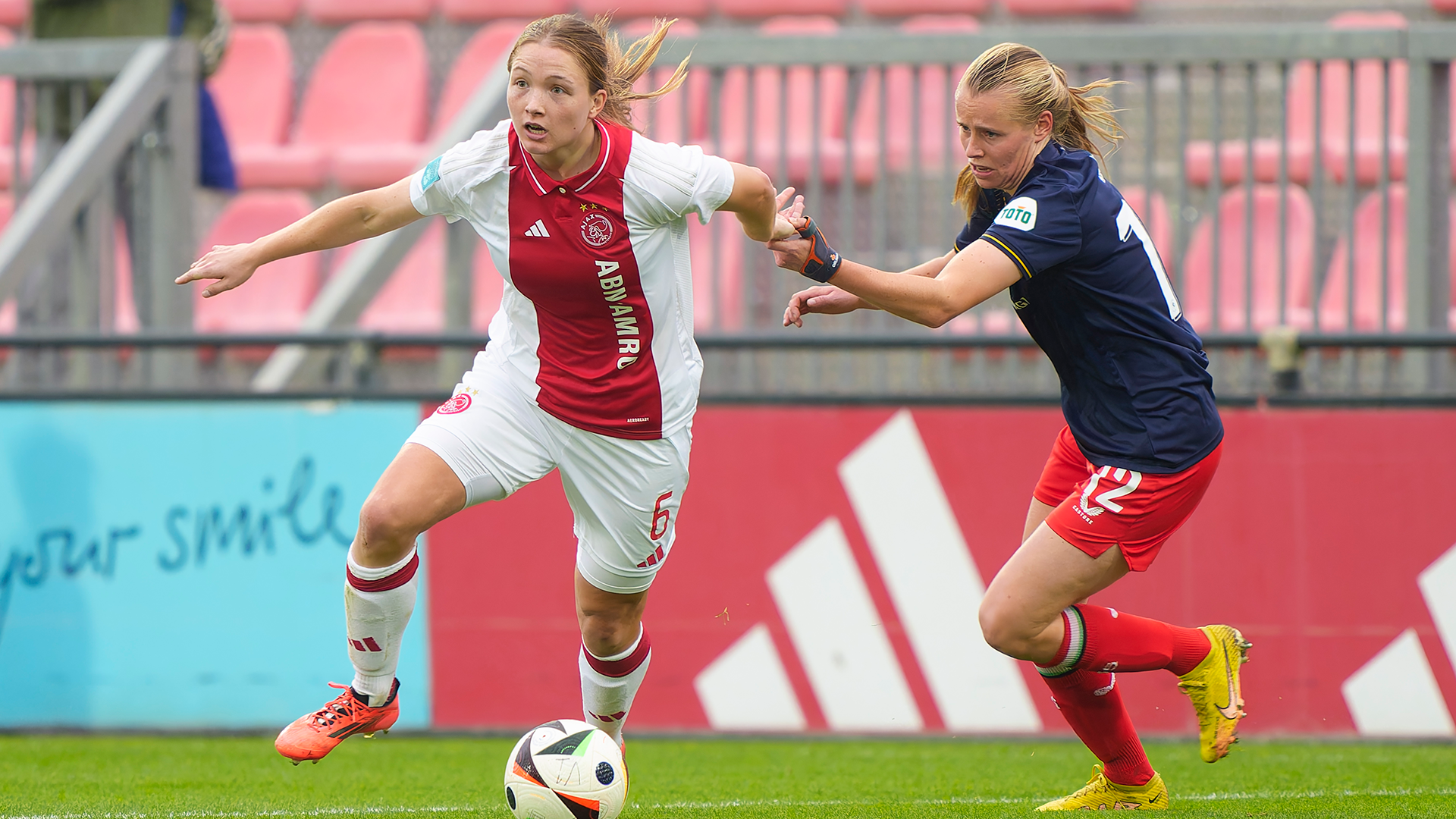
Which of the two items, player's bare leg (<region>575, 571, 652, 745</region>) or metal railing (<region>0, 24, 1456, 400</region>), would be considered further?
metal railing (<region>0, 24, 1456, 400</region>)

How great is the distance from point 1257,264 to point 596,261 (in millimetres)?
5281

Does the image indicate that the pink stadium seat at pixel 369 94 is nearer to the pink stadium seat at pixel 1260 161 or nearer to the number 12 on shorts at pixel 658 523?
the pink stadium seat at pixel 1260 161

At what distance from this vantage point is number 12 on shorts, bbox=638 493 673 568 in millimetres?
4340

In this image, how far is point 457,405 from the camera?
4.30 m

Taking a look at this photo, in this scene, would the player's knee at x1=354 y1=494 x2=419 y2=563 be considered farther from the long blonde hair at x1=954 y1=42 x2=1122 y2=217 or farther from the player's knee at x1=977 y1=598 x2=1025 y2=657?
the long blonde hair at x1=954 y1=42 x2=1122 y2=217

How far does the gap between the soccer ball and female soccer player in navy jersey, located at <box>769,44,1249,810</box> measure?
1019 mm

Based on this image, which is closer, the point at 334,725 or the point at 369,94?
the point at 334,725

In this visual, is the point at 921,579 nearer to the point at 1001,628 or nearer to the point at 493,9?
the point at 1001,628

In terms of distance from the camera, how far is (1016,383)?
6648 mm

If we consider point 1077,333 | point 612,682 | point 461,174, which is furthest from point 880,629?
point 461,174

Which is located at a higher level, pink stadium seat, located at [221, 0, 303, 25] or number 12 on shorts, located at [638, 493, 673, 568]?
pink stadium seat, located at [221, 0, 303, 25]

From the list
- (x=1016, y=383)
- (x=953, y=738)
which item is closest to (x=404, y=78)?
(x=1016, y=383)

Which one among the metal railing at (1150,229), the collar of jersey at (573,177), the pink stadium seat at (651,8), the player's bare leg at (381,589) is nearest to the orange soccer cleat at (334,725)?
the player's bare leg at (381,589)

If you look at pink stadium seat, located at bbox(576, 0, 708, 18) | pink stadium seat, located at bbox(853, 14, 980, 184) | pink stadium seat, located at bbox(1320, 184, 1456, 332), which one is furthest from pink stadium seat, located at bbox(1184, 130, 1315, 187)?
pink stadium seat, located at bbox(576, 0, 708, 18)
